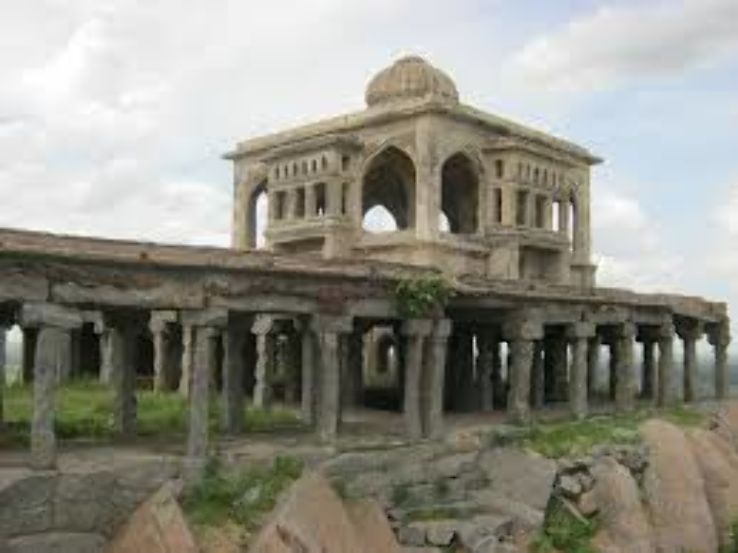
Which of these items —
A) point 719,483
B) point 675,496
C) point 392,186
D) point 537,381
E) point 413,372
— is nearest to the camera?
point 413,372

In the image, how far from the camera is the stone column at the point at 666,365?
24.7 meters

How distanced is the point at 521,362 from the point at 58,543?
33.4ft

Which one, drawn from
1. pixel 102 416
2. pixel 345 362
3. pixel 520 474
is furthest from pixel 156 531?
pixel 345 362

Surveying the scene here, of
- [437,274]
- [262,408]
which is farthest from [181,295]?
[262,408]

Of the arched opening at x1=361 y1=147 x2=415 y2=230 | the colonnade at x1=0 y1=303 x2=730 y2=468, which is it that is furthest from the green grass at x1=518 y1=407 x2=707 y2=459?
the arched opening at x1=361 y1=147 x2=415 y2=230

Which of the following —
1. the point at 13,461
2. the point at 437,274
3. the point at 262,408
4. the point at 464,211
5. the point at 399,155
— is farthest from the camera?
the point at 464,211

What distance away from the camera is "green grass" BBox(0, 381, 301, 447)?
16922 mm

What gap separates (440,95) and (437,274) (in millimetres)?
9123

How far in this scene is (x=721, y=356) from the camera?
2748 centimetres

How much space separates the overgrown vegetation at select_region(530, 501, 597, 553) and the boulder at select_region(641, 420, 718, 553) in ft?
6.36

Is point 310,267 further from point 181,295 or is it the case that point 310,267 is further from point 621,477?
point 621,477

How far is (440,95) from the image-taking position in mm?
25188

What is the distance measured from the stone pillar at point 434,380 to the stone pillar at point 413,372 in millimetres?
248

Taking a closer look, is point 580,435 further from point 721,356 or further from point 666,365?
point 721,356
